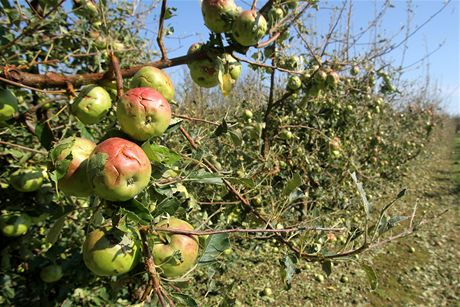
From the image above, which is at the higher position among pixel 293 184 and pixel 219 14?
pixel 219 14

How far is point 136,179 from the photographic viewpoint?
0.64 meters

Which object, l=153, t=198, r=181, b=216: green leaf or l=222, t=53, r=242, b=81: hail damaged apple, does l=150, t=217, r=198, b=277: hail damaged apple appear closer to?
l=153, t=198, r=181, b=216: green leaf

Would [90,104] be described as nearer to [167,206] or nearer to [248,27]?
[167,206]

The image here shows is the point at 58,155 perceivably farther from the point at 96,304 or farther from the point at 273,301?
the point at 273,301

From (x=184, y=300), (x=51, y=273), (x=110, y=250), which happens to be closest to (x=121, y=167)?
(x=110, y=250)

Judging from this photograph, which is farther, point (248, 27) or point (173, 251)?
point (248, 27)

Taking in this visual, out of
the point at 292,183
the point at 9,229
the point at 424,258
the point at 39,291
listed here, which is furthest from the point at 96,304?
the point at 424,258

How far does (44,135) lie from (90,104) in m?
0.12

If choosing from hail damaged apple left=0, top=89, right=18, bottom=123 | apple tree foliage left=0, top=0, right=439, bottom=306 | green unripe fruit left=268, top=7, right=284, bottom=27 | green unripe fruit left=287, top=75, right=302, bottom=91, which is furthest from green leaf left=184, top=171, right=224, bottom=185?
green unripe fruit left=287, top=75, right=302, bottom=91

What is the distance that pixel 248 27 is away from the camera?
86 cm

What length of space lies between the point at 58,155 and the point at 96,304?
200 cm

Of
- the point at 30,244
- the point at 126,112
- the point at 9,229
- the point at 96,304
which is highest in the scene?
the point at 126,112

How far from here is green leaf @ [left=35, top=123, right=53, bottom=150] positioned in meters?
0.77

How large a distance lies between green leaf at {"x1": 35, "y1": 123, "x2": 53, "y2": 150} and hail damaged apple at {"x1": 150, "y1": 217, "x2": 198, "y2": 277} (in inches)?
12.4
